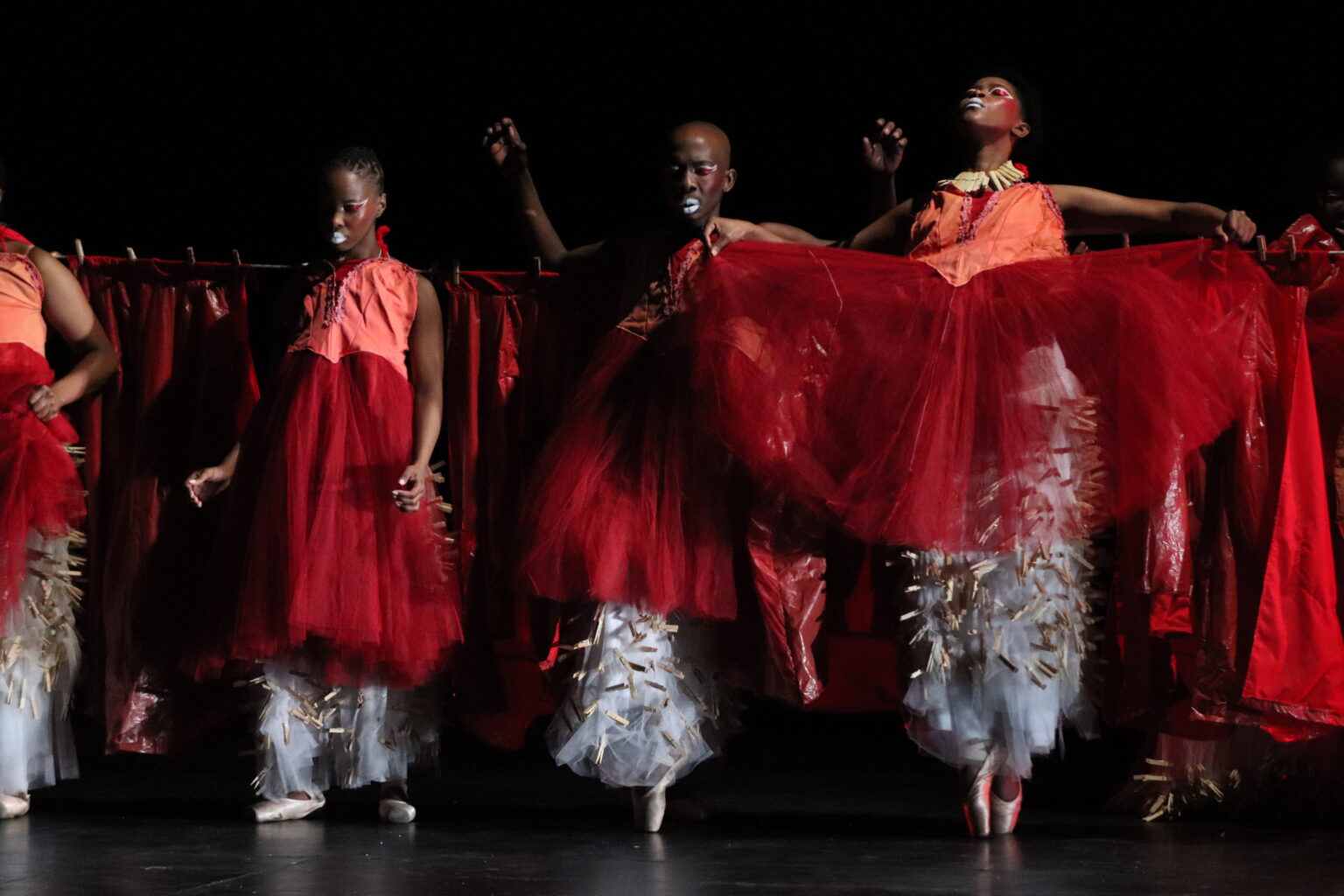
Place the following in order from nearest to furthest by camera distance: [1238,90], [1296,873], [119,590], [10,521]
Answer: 1. [1296,873]
2. [10,521]
3. [119,590]
4. [1238,90]

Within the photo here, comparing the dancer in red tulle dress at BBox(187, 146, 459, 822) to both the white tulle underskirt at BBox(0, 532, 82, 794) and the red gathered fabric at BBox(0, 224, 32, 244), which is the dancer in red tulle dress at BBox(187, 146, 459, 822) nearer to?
the white tulle underskirt at BBox(0, 532, 82, 794)

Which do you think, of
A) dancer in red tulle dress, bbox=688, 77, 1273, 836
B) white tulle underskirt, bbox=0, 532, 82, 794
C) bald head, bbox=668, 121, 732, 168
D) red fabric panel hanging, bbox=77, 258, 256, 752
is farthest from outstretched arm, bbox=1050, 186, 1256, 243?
white tulle underskirt, bbox=0, 532, 82, 794

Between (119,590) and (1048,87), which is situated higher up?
(1048,87)

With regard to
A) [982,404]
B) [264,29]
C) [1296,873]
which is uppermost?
[264,29]

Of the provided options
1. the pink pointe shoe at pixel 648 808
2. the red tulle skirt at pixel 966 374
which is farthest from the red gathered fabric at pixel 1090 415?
the pink pointe shoe at pixel 648 808

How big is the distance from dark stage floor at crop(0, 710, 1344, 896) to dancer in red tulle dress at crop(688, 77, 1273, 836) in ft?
0.80

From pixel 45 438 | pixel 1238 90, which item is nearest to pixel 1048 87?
pixel 1238 90

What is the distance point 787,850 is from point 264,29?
250cm

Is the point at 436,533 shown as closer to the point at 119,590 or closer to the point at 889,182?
the point at 119,590

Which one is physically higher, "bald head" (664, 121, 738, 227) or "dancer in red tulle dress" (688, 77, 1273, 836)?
"bald head" (664, 121, 738, 227)

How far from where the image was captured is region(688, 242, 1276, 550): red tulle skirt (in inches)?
103

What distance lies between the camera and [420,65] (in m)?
4.01

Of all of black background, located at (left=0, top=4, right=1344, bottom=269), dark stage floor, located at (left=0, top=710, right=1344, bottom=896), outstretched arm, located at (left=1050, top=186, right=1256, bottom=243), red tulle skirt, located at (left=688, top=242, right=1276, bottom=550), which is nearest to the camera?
dark stage floor, located at (left=0, top=710, right=1344, bottom=896)

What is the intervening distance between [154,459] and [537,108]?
131 centimetres
